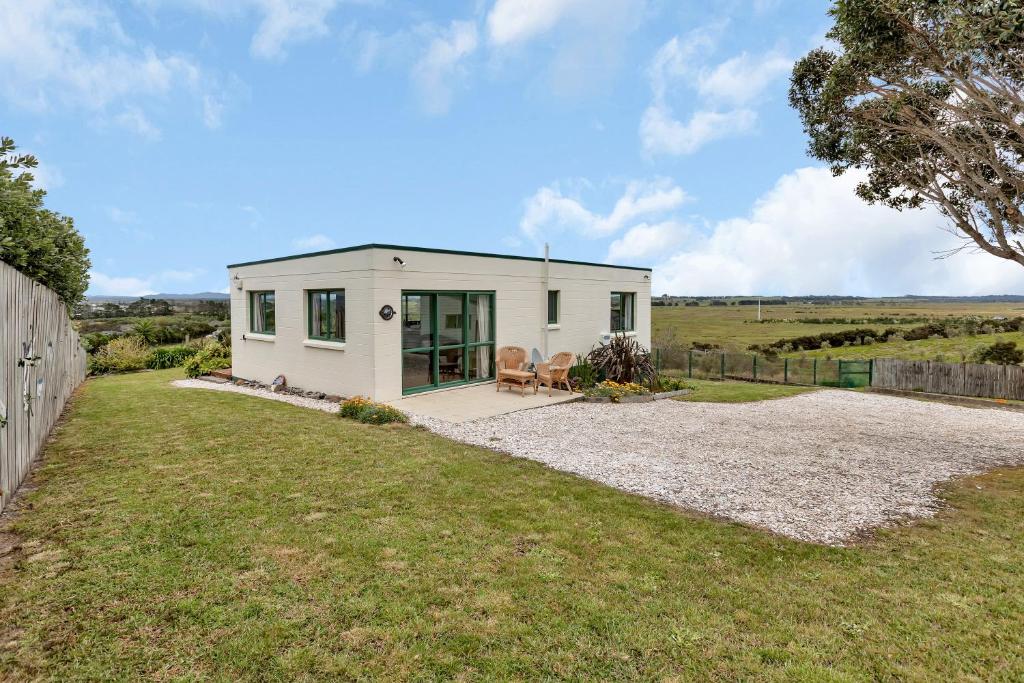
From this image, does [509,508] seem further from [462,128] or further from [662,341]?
[662,341]

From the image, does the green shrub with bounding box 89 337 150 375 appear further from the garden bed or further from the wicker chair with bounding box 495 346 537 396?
the garden bed

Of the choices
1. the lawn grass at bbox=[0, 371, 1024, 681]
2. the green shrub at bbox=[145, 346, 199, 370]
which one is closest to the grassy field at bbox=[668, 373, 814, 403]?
the lawn grass at bbox=[0, 371, 1024, 681]

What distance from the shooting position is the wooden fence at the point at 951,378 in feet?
45.3

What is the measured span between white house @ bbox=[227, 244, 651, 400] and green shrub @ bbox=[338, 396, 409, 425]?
3.36 ft

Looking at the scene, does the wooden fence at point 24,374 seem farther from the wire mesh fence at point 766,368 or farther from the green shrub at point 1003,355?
the green shrub at point 1003,355

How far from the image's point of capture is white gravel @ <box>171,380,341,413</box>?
10.4 m

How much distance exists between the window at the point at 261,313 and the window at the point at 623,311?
389 inches

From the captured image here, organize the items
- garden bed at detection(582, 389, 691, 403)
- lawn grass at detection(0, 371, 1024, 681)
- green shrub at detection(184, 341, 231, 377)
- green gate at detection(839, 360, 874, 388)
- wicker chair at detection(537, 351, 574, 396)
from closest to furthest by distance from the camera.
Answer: lawn grass at detection(0, 371, 1024, 681) < garden bed at detection(582, 389, 691, 403) < wicker chair at detection(537, 351, 574, 396) < green shrub at detection(184, 341, 231, 377) < green gate at detection(839, 360, 874, 388)

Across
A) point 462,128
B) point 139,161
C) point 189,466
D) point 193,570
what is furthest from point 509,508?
point 462,128

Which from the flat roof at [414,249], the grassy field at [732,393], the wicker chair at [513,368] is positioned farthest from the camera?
the grassy field at [732,393]

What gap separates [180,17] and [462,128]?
26.8ft

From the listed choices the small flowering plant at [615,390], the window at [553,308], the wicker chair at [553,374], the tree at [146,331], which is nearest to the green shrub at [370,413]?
the wicker chair at [553,374]

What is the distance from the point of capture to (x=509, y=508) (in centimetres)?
477

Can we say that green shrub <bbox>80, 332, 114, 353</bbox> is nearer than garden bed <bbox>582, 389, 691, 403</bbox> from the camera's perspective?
No
